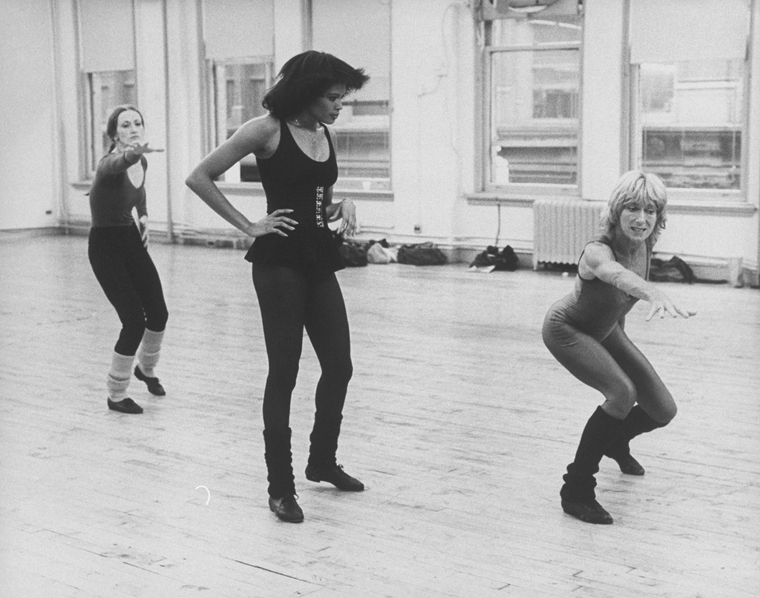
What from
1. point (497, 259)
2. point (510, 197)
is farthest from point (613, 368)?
point (510, 197)

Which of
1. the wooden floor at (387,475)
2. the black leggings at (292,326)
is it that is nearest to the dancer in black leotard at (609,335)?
the wooden floor at (387,475)

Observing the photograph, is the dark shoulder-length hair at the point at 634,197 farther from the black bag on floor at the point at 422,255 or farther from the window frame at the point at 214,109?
the window frame at the point at 214,109

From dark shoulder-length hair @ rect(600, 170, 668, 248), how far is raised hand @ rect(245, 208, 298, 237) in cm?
101

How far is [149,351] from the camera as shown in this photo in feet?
19.1

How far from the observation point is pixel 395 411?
552cm

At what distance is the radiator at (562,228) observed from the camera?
11.1m

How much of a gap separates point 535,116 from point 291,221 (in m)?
8.54

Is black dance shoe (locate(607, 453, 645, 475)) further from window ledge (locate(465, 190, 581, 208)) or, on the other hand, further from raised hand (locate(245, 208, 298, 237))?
window ledge (locate(465, 190, 581, 208))

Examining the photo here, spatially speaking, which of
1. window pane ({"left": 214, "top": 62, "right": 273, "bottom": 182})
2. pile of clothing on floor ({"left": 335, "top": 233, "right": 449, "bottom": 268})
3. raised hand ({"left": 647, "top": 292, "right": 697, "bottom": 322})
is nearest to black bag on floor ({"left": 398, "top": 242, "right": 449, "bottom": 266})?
pile of clothing on floor ({"left": 335, "top": 233, "right": 449, "bottom": 268})

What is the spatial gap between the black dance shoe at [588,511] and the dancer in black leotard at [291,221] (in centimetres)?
89

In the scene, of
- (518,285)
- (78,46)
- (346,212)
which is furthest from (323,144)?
(78,46)

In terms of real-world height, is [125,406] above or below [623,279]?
below

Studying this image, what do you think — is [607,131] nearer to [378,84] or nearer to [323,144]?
[378,84]

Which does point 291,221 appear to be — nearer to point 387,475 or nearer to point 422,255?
point 387,475
